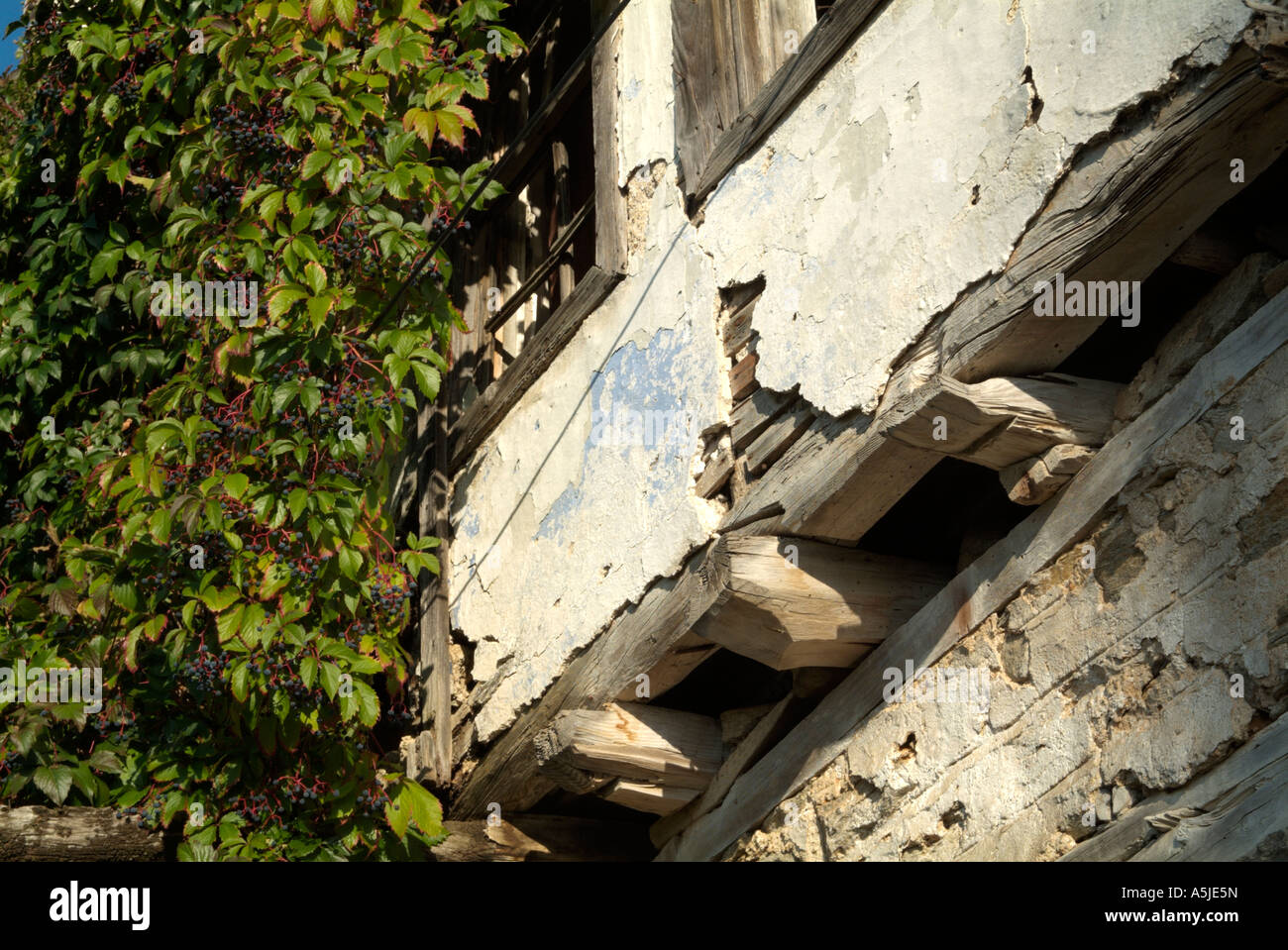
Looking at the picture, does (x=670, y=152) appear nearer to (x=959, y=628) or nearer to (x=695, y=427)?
(x=695, y=427)

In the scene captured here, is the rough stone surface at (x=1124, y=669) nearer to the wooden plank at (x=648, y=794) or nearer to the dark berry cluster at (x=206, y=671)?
the wooden plank at (x=648, y=794)

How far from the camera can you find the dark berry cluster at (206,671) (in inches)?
148

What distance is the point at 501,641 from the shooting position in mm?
4223

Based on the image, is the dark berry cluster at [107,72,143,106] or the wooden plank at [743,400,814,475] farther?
the dark berry cluster at [107,72,143,106]

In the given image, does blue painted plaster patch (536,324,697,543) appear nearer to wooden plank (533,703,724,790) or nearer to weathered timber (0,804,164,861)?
wooden plank (533,703,724,790)

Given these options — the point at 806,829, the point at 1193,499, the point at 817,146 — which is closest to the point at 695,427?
the point at 817,146

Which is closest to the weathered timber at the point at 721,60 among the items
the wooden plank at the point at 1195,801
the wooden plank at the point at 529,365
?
the wooden plank at the point at 529,365

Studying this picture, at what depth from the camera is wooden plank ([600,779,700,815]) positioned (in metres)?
3.75

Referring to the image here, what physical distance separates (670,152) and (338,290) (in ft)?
3.18

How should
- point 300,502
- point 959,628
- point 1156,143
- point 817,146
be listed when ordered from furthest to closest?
point 300,502
point 817,146
point 959,628
point 1156,143

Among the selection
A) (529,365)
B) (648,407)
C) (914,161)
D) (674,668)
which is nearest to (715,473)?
(648,407)

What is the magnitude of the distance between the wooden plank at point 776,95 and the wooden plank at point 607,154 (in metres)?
0.30

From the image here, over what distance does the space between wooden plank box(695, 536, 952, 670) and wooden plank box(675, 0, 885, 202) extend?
39.9 inches

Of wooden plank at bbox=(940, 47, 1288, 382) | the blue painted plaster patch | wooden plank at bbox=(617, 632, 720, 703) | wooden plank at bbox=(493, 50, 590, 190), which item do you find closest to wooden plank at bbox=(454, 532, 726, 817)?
wooden plank at bbox=(617, 632, 720, 703)
